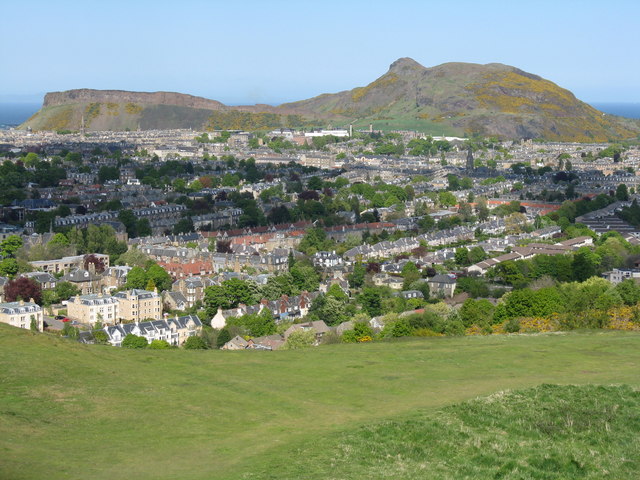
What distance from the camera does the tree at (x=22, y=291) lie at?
41812mm

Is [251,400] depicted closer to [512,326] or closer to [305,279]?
[512,326]

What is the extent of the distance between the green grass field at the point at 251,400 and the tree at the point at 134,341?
8633mm

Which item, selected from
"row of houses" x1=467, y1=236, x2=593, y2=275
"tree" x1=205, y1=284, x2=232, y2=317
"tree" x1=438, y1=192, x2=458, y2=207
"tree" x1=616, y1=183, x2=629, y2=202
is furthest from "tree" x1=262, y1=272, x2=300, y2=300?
"tree" x1=616, y1=183, x2=629, y2=202

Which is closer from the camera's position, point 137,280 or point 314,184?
point 137,280

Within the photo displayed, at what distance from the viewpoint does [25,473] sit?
13.7 metres

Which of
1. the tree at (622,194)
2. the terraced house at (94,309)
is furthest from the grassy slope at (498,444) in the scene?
the tree at (622,194)

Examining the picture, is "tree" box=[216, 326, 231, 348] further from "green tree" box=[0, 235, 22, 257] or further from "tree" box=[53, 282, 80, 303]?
"green tree" box=[0, 235, 22, 257]

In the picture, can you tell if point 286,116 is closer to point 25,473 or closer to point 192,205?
point 192,205

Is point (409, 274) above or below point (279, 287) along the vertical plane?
below

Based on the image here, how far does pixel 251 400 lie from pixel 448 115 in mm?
161385

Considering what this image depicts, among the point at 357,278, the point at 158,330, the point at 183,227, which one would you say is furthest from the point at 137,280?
the point at 183,227

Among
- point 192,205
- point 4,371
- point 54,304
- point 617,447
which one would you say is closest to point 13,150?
point 192,205

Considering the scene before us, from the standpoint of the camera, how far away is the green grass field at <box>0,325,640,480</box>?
1453cm

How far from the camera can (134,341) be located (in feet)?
109
